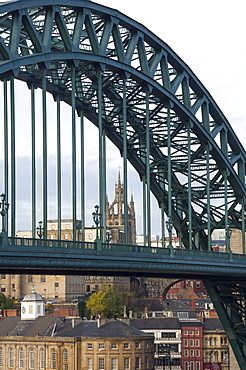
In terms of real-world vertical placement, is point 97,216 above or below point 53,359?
above

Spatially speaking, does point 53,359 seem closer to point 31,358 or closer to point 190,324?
point 31,358

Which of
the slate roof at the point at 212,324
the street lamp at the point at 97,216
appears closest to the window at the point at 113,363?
the slate roof at the point at 212,324

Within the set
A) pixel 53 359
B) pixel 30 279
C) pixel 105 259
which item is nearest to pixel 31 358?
pixel 53 359

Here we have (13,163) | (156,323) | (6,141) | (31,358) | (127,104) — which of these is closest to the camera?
(13,163)

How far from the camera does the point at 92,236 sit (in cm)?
16738

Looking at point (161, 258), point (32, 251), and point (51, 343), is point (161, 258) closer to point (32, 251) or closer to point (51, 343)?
point (32, 251)

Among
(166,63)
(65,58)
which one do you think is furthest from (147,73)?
(65,58)

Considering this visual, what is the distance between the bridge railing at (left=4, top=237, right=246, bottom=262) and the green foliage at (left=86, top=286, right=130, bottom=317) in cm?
8604

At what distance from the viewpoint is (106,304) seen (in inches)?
5650

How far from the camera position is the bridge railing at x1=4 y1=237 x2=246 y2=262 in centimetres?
3581

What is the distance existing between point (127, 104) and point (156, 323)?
66.7 meters

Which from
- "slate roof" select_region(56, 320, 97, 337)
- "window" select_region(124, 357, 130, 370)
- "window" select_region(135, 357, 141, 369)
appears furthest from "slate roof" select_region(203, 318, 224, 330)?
"window" select_region(124, 357, 130, 370)

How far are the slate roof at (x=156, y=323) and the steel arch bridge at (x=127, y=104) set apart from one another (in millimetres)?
52009

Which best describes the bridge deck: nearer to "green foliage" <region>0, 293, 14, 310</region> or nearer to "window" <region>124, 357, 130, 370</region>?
"window" <region>124, 357, 130, 370</region>
